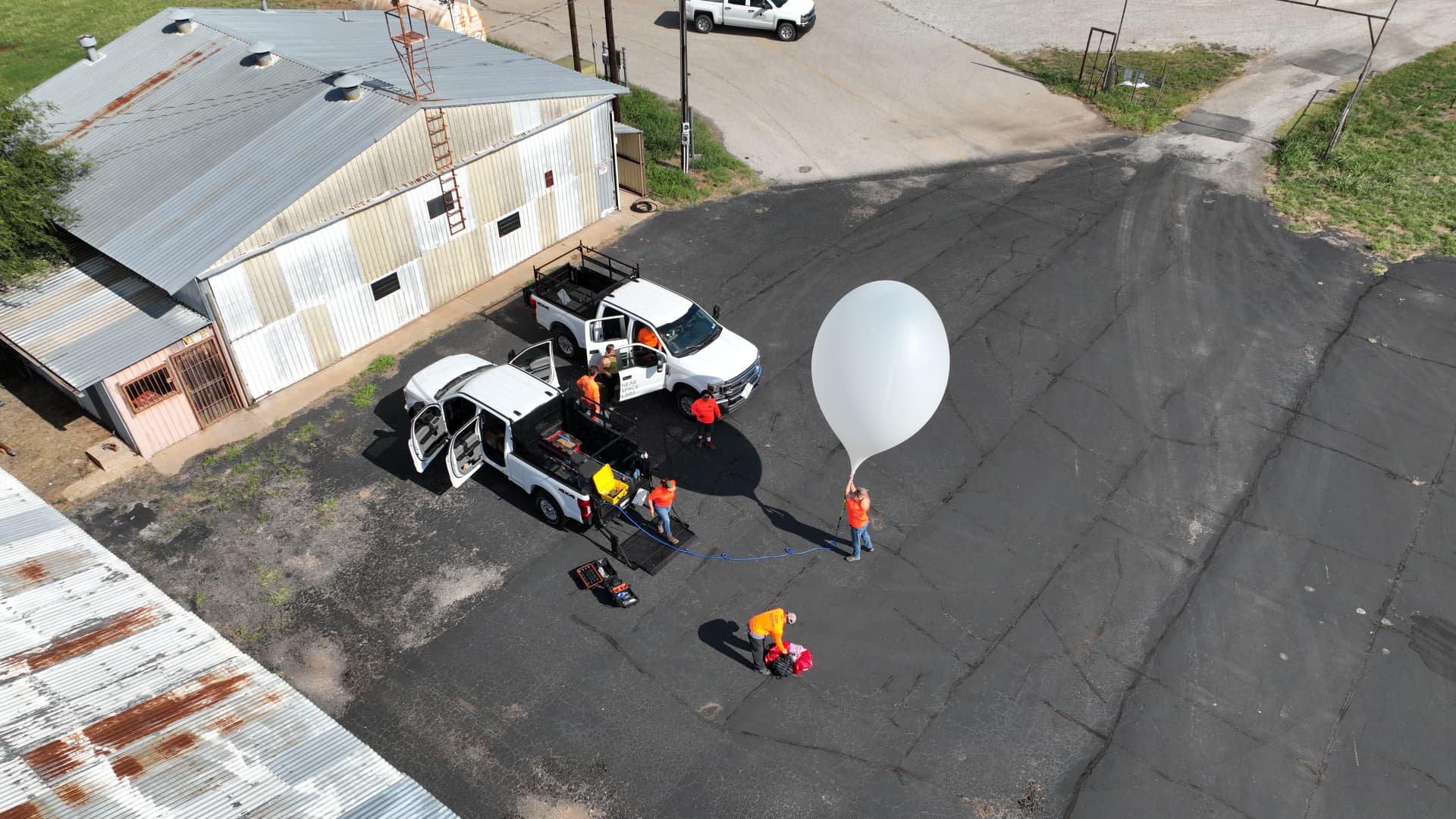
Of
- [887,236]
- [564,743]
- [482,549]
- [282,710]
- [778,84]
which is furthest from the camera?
[778,84]

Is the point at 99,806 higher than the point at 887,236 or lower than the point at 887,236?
higher

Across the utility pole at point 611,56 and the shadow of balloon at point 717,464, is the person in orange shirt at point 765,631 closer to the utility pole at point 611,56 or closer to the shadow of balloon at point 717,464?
the shadow of balloon at point 717,464

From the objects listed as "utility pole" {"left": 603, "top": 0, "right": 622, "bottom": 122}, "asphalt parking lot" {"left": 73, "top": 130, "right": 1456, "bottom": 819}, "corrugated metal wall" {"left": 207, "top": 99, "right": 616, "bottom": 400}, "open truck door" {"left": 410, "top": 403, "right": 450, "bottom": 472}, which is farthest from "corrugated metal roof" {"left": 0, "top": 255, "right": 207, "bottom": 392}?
"utility pole" {"left": 603, "top": 0, "right": 622, "bottom": 122}

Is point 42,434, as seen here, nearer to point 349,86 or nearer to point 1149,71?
point 349,86

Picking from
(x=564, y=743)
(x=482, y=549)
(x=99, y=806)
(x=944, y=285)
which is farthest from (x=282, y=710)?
(x=944, y=285)

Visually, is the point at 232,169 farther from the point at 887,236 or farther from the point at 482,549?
the point at 887,236

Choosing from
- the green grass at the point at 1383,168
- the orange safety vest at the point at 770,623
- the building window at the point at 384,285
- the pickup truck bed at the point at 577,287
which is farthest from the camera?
the green grass at the point at 1383,168

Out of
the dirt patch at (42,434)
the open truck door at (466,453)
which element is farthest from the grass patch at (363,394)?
the dirt patch at (42,434)
